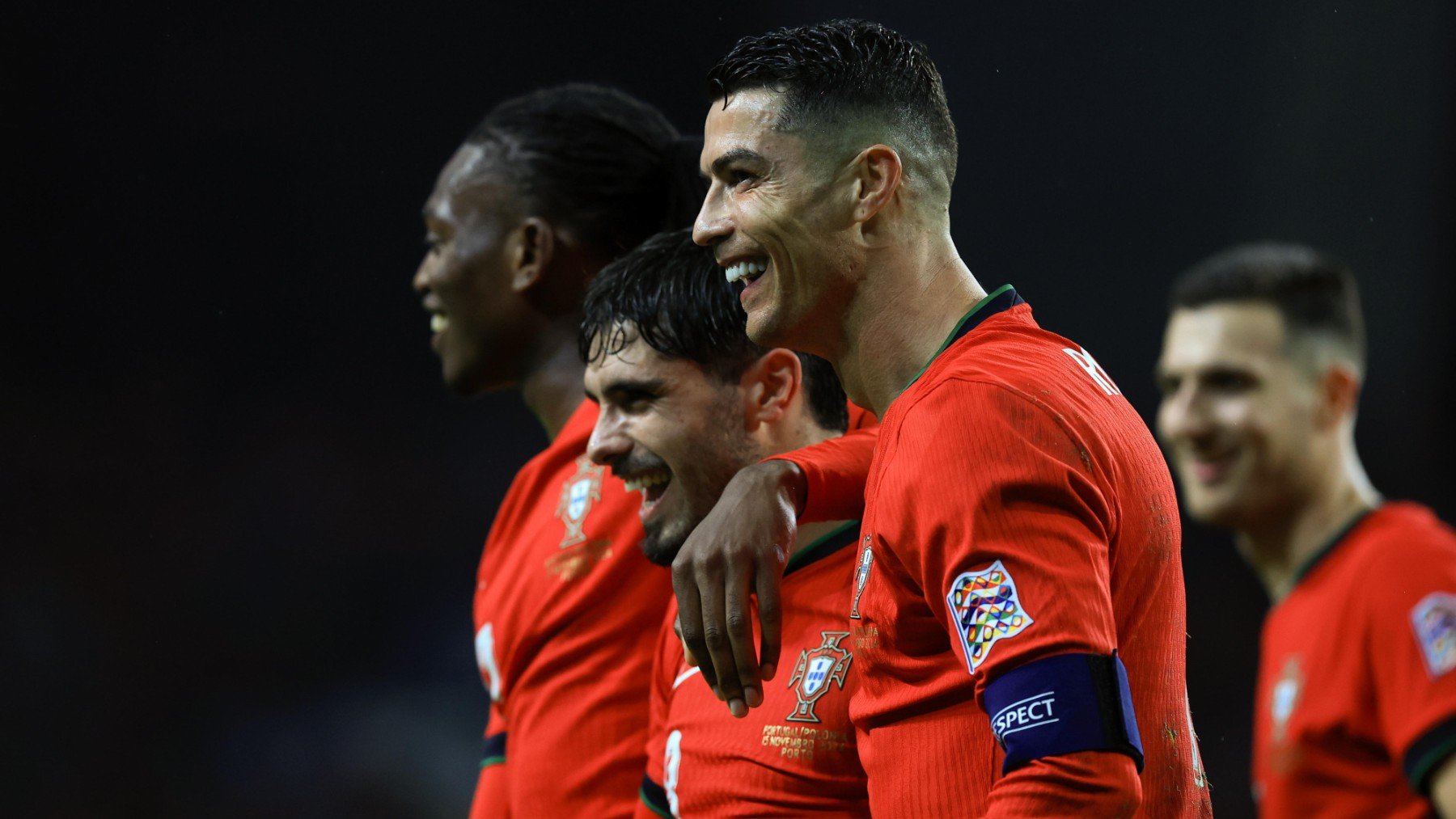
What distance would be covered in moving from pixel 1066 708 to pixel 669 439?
2.27 ft

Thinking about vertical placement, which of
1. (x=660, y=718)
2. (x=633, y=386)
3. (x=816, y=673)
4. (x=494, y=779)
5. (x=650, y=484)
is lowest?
(x=494, y=779)

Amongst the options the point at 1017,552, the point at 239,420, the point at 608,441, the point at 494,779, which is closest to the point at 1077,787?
the point at 1017,552

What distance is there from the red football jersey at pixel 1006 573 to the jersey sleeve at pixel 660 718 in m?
0.41

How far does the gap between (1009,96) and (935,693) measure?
3.47ft

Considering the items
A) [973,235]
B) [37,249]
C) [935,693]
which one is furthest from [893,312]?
[37,249]

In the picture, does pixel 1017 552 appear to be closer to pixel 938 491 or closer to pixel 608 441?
pixel 938 491

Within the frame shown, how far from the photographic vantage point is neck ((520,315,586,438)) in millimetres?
2096

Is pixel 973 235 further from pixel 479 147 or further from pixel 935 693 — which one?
pixel 935 693

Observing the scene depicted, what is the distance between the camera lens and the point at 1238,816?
1870 mm

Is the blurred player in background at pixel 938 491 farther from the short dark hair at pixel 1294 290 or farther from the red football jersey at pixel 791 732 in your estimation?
the short dark hair at pixel 1294 290

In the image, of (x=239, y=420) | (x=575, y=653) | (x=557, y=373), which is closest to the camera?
(x=575, y=653)

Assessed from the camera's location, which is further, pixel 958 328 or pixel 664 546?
pixel 664 546

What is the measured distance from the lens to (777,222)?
1.28 metres

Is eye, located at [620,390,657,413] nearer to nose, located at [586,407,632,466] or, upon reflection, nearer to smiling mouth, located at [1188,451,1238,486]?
nose, located at [586,407,632,466]
